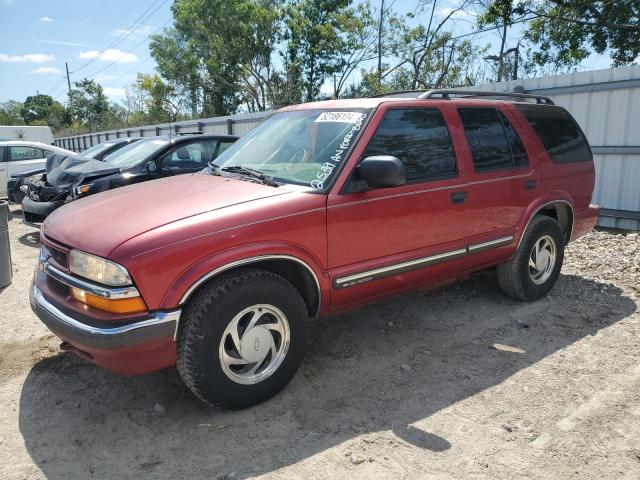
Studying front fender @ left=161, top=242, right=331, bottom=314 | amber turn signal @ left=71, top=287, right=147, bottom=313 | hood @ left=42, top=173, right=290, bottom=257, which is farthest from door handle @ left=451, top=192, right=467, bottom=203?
amber turn signal @ left=71, top=287, right=147, bottom=313

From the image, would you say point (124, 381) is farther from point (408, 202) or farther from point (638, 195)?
point (638, 195)

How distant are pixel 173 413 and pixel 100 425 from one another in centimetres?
41

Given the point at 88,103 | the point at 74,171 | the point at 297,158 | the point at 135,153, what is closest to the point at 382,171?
the point at 297,158

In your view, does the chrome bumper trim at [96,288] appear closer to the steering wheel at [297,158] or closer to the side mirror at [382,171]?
the steering wheel at [297,158]

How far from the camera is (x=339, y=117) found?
3658 mm

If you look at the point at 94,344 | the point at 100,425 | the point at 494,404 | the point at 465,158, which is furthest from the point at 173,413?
the point at 465,158

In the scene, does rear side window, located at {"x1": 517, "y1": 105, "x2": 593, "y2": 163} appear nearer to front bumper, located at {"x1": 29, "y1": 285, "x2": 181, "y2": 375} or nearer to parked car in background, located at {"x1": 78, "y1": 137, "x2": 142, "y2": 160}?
front bumper, located at {"x1": 29, "y1": 285, "x2": 181, "y2": 375}

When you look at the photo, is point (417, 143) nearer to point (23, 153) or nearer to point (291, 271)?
point (291, 271)

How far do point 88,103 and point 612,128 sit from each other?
6361 centimetres

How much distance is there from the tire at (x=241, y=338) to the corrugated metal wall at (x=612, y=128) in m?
6.73

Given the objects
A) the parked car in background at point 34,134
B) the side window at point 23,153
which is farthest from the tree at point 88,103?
the side window at point 23,153

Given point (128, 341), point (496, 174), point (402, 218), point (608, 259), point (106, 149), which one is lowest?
point (608, 259)

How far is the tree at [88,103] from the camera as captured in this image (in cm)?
6059

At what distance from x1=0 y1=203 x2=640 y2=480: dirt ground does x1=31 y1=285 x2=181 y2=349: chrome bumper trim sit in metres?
0.63
